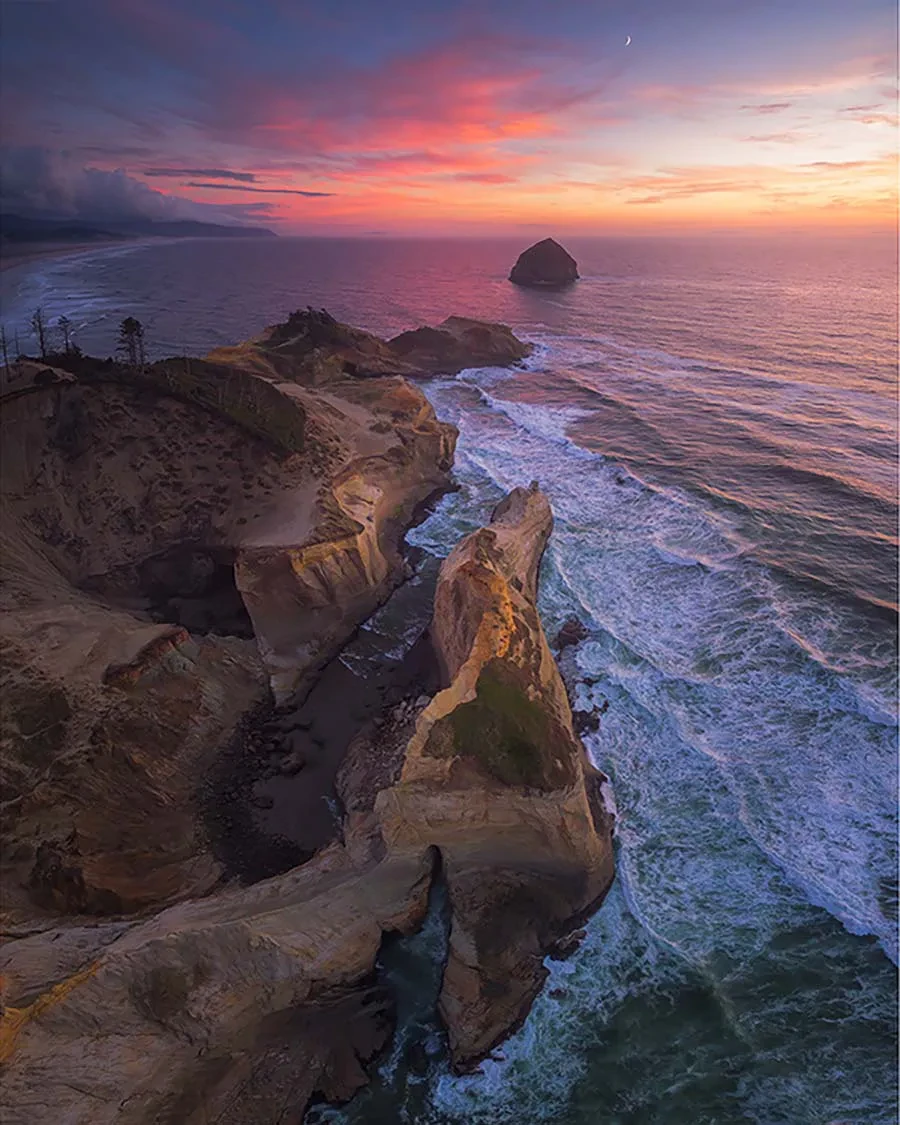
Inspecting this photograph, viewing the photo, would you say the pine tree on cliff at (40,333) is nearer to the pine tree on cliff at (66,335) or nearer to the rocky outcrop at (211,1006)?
the pine tree on cliff at (66,335)

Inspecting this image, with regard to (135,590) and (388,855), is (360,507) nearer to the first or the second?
(135,590)

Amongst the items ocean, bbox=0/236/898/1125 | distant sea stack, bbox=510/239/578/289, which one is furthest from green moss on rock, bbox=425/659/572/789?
distant sea stack, bbox=510/239/578/289

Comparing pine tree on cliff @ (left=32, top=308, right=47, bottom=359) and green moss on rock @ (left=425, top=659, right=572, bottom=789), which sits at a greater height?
pine tree on cliff @ (left=32, top=308, right=47, bottom=359)

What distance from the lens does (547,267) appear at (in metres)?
141

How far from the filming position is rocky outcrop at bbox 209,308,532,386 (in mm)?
57156

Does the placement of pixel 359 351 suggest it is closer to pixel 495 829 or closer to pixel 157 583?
pixel 157 583

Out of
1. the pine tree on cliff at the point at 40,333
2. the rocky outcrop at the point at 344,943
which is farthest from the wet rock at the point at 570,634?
the pine tree on cliff at the point at 40,333

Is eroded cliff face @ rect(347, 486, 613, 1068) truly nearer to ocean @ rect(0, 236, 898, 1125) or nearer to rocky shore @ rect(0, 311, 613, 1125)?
rocky shore @ rect(0, 311, 613, 1125)

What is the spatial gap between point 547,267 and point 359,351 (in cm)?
8995

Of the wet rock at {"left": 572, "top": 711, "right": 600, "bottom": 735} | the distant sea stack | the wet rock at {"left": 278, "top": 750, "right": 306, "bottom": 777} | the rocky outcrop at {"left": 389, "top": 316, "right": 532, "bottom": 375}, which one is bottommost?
the wet rock at {"left": 278, "top": 750, "right": 306, "bottom": 777}

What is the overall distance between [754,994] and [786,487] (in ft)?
112

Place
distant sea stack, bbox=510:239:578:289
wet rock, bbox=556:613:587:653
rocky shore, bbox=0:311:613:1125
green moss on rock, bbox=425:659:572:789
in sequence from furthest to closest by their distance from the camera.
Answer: distant sea stack, bbox=510:239:578:289
wet rock, bbox=556:613:587:653
green moss on rock, bbox=425:659:572:789
rocky shore, bbox=0:311:613:1125

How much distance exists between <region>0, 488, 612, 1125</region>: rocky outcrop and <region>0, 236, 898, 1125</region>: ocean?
1.09 m

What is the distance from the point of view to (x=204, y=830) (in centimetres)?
2194
